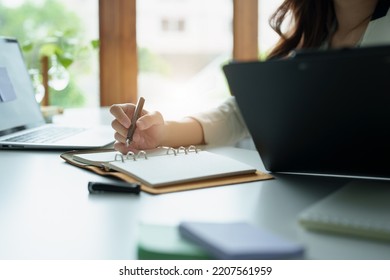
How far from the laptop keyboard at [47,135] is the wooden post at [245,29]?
4.67 feet

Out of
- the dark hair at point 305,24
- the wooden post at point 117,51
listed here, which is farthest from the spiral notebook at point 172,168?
the wooden post at point 117,51

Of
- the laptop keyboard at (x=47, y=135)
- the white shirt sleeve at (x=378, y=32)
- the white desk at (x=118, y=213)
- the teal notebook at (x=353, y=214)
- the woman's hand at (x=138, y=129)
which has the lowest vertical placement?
the white desk at (x=118, y=213)

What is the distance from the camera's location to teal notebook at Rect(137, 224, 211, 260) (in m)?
0.45

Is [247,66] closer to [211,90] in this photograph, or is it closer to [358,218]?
[358,218]

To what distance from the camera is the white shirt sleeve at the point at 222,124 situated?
1140mm

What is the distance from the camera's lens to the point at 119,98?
2611mm

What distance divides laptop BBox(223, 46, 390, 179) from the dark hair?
714mm

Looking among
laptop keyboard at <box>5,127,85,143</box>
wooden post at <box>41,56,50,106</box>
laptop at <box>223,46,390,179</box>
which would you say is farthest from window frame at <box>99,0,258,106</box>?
laptop at <box>223,46,390,179</box>

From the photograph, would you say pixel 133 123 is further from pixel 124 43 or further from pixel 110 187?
pixel 124 43

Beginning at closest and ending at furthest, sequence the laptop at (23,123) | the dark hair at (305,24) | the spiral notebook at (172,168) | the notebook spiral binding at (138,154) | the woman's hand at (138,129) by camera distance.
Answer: the spiral notebook at (172,168), the notebook spiral binding at (138,154), the woman's hand at (138,129), the laptop at (23,123), the dark hair at (305,24)

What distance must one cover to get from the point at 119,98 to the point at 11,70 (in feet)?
3.98

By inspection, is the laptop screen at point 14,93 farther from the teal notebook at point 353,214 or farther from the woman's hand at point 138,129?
the teal notebook at point 353,214

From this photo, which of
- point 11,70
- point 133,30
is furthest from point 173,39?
point 11,70

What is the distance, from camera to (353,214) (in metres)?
0.55
